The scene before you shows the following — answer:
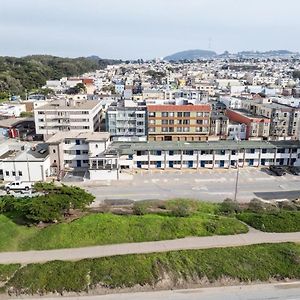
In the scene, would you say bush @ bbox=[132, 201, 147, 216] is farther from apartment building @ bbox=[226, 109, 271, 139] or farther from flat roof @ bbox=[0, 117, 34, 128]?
flat roof @ bbox=[0, 117, 34, 128]

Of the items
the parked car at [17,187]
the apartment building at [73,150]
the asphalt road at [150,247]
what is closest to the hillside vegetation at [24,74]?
the apartment building at [73,150]

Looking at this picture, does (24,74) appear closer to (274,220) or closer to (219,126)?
(219,126)

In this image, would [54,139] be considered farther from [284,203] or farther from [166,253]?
[284,203]

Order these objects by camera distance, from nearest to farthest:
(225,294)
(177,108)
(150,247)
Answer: (225,294)
(150,247)
(177,108)

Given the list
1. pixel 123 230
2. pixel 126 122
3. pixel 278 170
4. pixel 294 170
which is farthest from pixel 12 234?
pixel 294 170

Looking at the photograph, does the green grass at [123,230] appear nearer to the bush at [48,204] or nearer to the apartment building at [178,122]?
the bush at [48,204]

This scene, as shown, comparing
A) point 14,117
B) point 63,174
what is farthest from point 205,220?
point 14,117

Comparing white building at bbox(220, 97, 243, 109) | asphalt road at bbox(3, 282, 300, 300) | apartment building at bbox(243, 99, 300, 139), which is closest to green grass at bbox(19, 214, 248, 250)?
asphalt road at bbox(3, 282, 300, 300)
